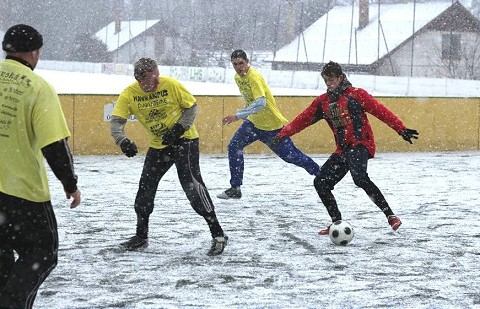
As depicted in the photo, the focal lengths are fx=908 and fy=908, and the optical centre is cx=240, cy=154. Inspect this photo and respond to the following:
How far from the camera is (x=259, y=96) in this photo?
32.5 feet

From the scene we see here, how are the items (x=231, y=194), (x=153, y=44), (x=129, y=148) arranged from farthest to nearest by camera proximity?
(x=153, y=44), (x=231, y=194), (x=129, y=148)

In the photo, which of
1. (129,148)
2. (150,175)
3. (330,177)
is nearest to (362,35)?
(330,177)

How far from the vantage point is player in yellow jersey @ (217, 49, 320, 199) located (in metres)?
9.91

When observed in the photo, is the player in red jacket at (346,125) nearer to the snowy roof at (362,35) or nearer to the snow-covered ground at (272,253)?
the snow-covered ground at (272,253)

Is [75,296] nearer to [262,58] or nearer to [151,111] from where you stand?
[151,111]

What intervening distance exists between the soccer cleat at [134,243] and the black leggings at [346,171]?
1599 mm

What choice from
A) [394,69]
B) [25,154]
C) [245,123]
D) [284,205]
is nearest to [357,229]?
[284,205]

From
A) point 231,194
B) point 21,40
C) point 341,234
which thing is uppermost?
point 21,40

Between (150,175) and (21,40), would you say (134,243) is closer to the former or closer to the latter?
(150,175)

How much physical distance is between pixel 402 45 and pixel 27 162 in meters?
45.0

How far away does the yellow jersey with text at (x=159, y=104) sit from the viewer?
7.05m

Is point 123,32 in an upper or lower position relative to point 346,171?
upper

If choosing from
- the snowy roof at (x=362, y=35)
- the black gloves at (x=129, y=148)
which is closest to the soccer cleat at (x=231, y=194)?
the black gloves at (x=129, y=148)

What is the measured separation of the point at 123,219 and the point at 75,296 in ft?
10.9
